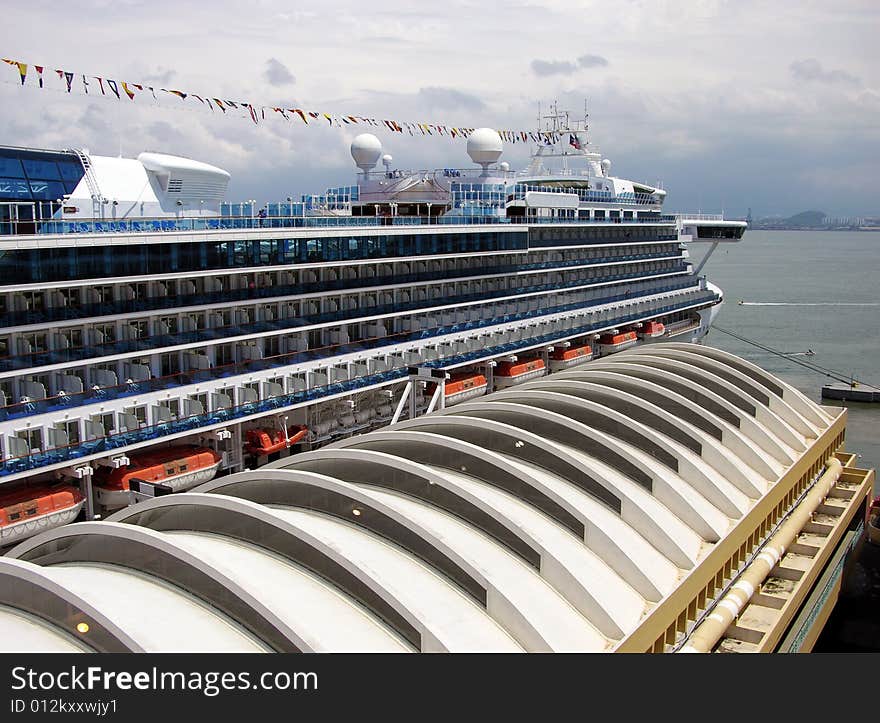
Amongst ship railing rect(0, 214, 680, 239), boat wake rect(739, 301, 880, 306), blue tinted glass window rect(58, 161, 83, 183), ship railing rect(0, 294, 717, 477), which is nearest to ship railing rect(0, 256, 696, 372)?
ship railing rect(0, 294, 717, 477)

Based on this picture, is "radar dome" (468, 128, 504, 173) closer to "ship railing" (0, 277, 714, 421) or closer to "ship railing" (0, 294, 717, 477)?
"ship railing" (0, 277, 714, 421)

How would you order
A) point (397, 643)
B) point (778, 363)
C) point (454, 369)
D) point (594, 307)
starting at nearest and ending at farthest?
1. point (397, 643)
2. point (454, 369)
3. point (594, 307)
4. point (778, 363)

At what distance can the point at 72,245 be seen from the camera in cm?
2364

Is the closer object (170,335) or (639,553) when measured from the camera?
(639,553)

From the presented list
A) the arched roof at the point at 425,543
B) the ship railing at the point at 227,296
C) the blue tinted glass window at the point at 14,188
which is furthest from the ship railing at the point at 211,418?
the blue tinted glass window at the point at 14,188

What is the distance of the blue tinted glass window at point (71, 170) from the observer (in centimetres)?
2998

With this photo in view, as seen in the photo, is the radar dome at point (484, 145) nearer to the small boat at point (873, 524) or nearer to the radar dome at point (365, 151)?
the radar dome at point (365, 151)

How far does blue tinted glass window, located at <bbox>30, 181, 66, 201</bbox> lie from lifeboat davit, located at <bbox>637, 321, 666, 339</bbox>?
111 ft

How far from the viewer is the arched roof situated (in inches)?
550

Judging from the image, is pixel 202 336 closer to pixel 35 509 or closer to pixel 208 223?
pixel 208 223

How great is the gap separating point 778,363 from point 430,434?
51376mm

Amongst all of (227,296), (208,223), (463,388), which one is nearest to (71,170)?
(208,223)
